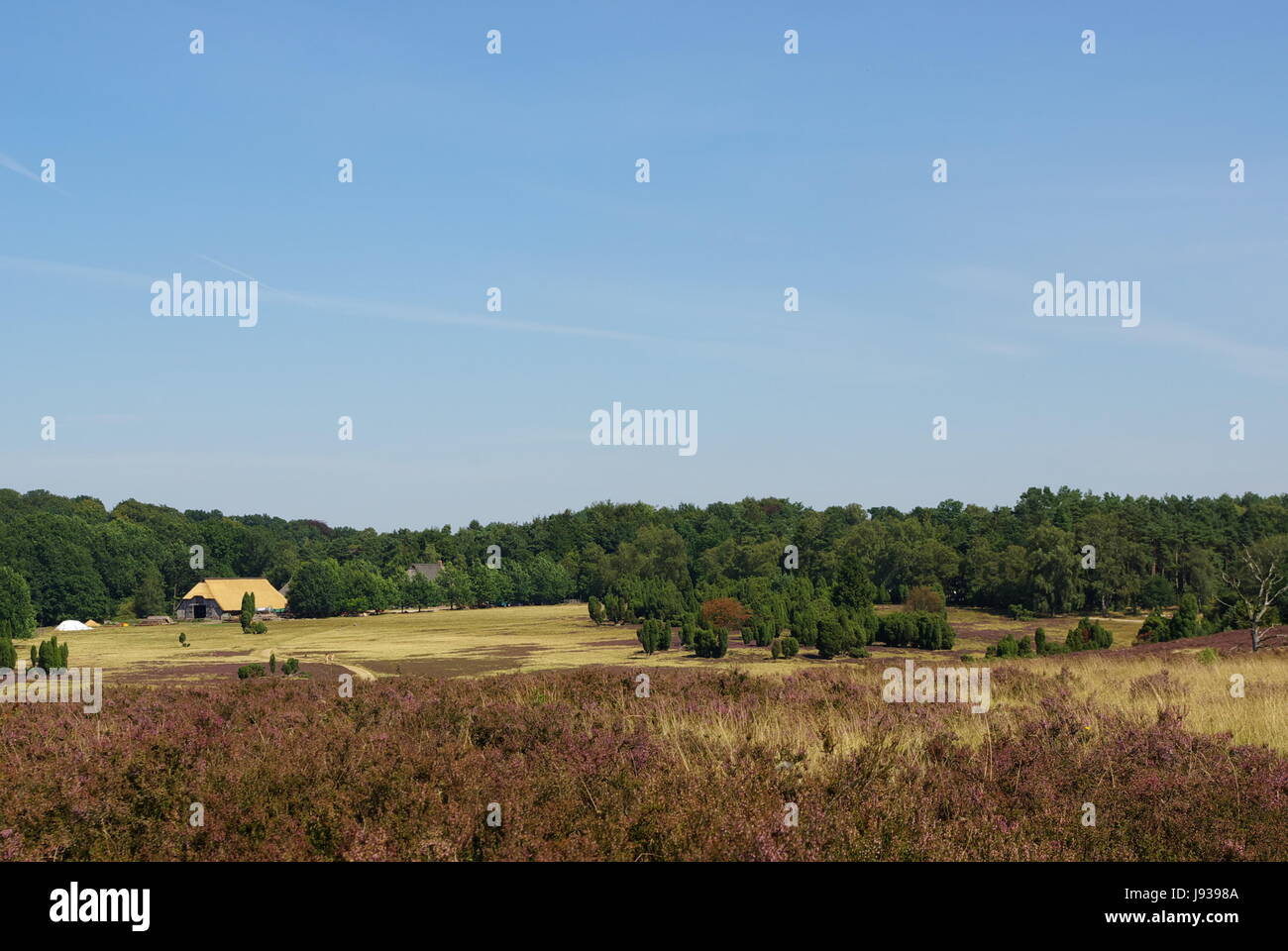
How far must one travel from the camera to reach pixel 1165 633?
40.8 meters

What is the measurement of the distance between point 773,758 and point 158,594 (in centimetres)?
11178

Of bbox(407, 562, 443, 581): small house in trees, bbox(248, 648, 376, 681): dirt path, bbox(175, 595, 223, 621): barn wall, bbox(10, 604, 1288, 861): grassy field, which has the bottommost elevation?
bbox(175, 595, 223, 621): barn wall

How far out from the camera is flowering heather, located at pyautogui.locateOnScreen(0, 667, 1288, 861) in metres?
5.84

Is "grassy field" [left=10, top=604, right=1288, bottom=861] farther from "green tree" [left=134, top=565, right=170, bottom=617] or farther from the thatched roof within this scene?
"green tree" [left=134, top=565, right=170, bottom=617]

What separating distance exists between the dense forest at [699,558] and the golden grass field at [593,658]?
4280 millimetres

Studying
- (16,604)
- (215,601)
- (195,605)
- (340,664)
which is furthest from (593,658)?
(195,605)

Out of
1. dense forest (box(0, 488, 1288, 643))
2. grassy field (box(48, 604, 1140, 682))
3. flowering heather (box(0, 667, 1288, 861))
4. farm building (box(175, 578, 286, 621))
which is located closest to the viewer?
flowering heather (box(0, 667, 1288, 861))

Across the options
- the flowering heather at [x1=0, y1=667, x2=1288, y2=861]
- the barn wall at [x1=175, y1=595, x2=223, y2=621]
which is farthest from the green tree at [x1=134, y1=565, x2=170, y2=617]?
the flowering heather at [x1=0, y1=667, x2=1288, y2=861]

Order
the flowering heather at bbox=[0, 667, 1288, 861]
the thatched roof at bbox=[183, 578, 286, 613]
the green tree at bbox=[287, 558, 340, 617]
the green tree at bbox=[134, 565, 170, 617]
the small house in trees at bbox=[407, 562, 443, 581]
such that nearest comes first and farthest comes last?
the flowering heather at bbox=[0, 667, 1288, 861] → the thatched roof at bbox=[183, 578, 286, 613] → the green tree at bbox=[287, 558, 340, 617] → the green tree at bbox=[134, 565, 170, 617] → the small house in trees at bbox=[407, 562, 443, 581]

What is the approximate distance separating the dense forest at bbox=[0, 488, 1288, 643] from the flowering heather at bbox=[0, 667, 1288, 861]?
1913 inches

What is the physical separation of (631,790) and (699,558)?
366 ft

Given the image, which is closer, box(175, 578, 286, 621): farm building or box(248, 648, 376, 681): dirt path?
box(248, 648, 376, 681): dirt path

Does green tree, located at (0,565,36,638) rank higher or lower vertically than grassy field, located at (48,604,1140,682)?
higher
